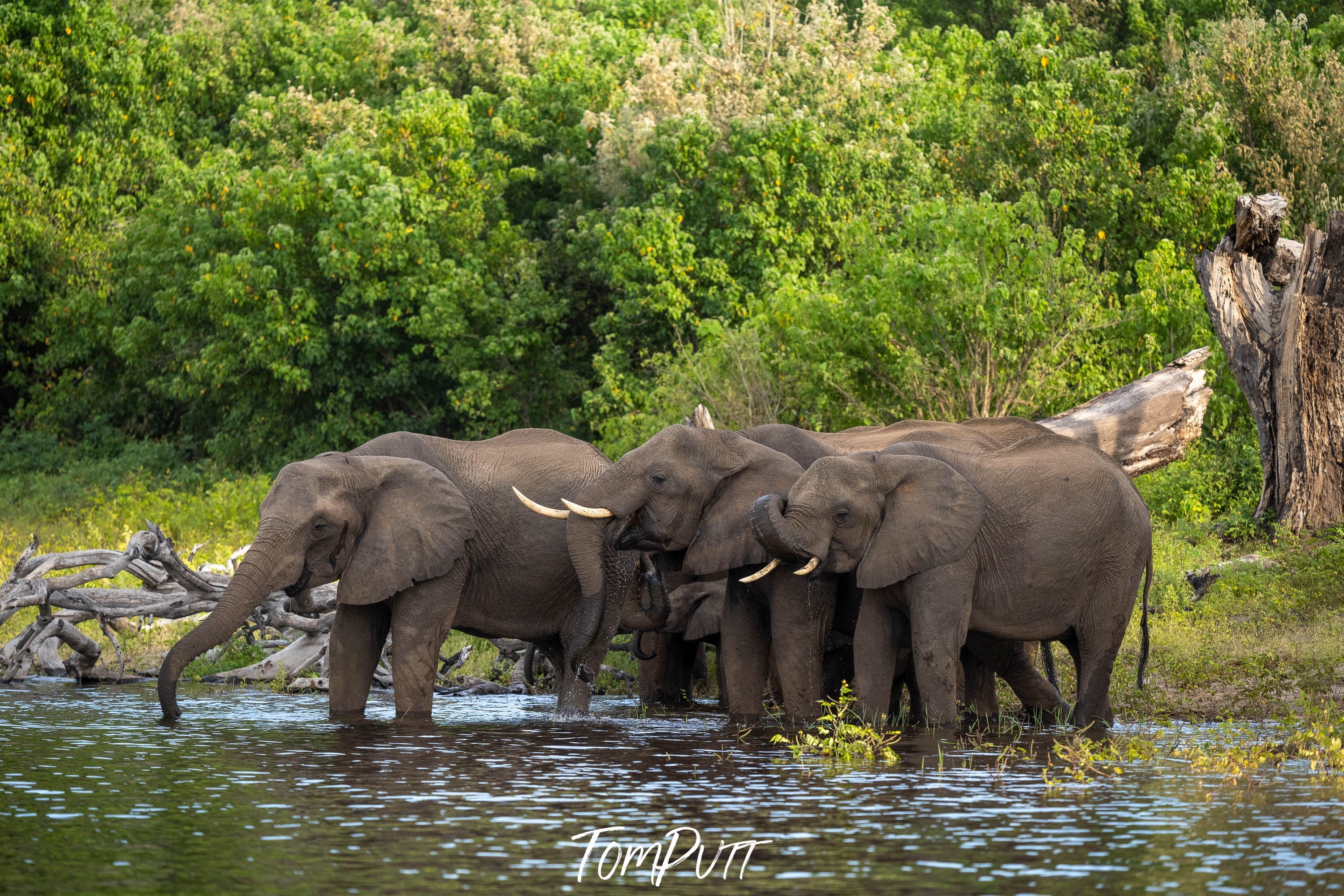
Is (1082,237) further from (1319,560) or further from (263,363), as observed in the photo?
(263,363)

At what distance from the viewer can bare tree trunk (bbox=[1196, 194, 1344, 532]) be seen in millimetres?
18422

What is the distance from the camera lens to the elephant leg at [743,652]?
508 inches

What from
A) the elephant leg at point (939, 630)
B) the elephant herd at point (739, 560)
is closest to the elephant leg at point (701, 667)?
the elephant herd at point (739, 560)

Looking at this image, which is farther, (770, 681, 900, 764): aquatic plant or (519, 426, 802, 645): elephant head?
(519, 426, 802, 645): elephant head

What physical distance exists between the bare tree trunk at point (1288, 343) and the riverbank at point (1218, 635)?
0.68 metres

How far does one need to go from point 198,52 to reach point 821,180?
17021mm

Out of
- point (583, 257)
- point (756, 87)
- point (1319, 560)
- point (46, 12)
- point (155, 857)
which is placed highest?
point (46, 12)

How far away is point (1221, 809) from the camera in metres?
8.87

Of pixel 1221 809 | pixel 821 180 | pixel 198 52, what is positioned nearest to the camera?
pixel 1221 809

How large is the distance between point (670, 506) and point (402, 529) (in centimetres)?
194

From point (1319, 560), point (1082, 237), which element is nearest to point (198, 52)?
point (1082, 237)

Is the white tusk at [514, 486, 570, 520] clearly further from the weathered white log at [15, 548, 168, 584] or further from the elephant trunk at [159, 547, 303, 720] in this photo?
the weathered white log at [15, 548, 168, 584]

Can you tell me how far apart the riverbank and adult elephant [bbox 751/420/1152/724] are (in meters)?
1.20

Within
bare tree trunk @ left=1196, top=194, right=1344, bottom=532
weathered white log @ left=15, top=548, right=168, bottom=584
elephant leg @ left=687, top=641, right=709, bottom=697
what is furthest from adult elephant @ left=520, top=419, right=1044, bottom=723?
bare tree trunk @ left=1196, top=194, right=1344, bottom=532
